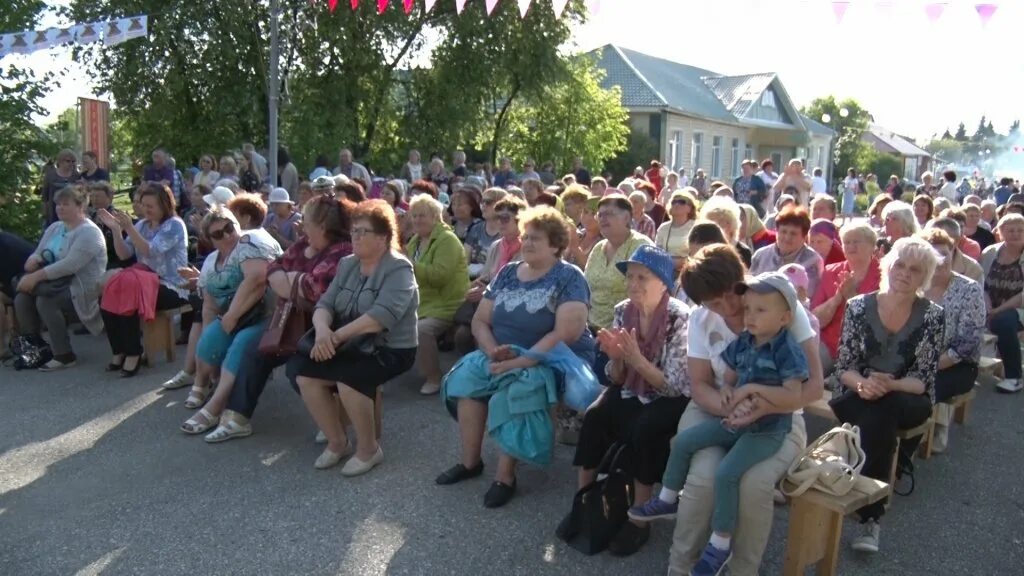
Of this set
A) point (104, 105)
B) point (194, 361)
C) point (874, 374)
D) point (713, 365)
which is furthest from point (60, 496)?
point (104, 105)

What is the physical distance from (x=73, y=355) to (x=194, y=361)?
1440 millimetres

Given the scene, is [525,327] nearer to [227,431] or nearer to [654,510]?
[654,510]

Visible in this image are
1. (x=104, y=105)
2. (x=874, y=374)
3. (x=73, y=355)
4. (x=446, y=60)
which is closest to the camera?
(x=874, y=374)

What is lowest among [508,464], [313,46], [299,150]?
[508,464]

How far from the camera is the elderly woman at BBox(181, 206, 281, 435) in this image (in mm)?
4812

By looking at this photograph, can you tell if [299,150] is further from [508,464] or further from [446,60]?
[508,464]

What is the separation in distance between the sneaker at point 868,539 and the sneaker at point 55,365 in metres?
5.91

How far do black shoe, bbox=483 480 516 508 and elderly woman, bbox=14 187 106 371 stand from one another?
167 inches

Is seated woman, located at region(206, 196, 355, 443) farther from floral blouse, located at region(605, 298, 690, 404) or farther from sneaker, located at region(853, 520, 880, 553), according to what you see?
sneaker, located at region(853, 520, 880, 553)

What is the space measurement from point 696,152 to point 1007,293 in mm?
28955

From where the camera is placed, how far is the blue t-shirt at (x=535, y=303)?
3977mm

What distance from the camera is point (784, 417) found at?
2.98 m

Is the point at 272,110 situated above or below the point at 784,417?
above

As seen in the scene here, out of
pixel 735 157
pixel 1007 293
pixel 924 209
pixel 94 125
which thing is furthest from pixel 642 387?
pixel 735 157
